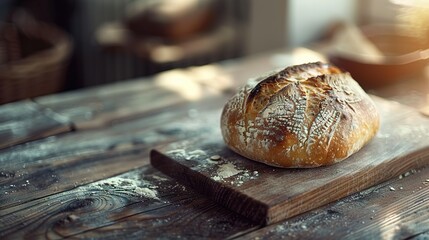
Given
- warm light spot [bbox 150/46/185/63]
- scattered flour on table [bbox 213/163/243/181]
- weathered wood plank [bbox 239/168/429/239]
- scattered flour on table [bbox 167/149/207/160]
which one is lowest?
warm light spot [bbox 150/46/185/63]

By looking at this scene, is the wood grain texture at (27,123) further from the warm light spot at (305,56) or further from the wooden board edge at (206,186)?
the warm light spot at (305,56)

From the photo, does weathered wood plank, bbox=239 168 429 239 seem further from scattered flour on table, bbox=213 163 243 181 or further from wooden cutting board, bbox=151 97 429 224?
scattered flour on table, bbox=213 163 243 181

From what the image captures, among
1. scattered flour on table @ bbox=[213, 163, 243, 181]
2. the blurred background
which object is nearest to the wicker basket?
the blurred background

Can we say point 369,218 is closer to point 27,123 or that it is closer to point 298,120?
point 298,120

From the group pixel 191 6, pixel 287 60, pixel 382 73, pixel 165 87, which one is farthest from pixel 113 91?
pixel 191 6

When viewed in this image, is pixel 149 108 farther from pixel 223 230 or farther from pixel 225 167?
pixel 223 230

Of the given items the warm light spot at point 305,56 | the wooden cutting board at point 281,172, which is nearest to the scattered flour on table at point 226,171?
the wooden cutting board at point 281,172

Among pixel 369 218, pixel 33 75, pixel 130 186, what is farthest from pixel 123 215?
pixel 33 75
